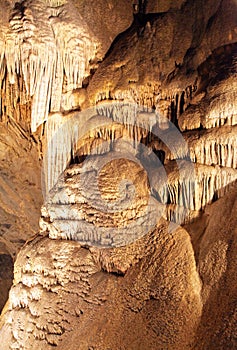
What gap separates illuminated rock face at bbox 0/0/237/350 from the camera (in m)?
4.86

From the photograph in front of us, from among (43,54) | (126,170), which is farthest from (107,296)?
(43,54)

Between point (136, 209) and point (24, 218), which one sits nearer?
point (136, 209)

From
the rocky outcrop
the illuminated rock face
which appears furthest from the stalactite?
the rocky outcrop

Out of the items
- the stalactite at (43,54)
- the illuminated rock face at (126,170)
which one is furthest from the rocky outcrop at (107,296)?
the stalactite at (43,54)

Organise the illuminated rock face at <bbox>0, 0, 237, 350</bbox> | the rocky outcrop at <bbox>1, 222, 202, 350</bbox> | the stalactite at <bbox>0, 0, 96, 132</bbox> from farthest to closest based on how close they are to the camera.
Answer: the stalactite at <bbox>0, 0, 96, 132</bbox> < the illuminated rock face at <bbox>0, 0, 237, 350</bbox> < the rocky outcrop at <bbox>1, 222, 202, 350</bbox>

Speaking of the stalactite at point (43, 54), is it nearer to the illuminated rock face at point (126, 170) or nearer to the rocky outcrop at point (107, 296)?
the illuminated rock face at point (126, 170)

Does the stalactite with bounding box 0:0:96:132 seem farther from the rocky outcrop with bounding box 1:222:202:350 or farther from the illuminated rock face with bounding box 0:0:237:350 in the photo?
the rocky outcrop with bounding box 1:222:202:350

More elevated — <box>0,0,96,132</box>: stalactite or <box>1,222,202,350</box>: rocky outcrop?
<box>0,0,96,132</box>: stalactite

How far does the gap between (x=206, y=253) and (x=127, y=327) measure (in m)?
1.29

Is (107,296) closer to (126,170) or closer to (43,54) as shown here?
(126,170)

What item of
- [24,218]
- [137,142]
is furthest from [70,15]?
[24,218]

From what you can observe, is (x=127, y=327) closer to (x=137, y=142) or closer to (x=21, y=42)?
(x=137, y=142)

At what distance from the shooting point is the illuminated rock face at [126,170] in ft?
15.9

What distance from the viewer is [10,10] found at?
25.2 ft
